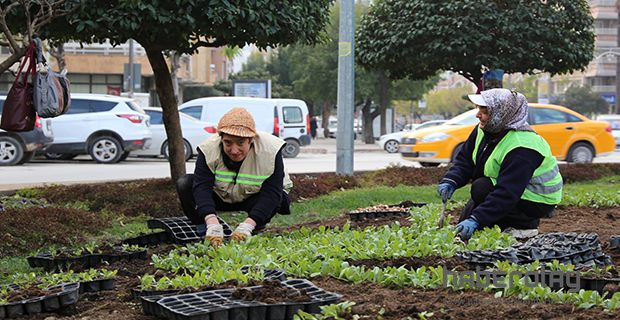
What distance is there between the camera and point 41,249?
898 cm

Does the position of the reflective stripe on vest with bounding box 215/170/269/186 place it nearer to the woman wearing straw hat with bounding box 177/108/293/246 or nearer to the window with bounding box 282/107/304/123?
the woman wearing straw hat with bounding box 177/108/293/246

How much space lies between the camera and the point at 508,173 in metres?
7.56

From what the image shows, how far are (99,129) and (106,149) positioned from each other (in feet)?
1.75

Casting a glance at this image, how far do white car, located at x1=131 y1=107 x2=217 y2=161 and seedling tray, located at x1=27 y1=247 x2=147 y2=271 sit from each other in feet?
62.1

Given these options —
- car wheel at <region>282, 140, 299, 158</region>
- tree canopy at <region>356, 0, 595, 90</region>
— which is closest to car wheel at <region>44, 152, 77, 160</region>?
car wheel at <region>282, 140, 299, 158</region>

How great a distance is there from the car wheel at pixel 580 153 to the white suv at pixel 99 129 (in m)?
9.67

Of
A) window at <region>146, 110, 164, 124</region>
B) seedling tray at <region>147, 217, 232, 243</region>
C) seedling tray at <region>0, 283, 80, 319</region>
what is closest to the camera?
seedling tray at <region>0, 283, 80, 319</region>

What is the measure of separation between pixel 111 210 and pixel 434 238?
5.79 meters

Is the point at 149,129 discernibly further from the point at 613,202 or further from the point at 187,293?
the point at 187,293

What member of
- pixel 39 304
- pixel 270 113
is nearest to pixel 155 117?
pixel 270 113

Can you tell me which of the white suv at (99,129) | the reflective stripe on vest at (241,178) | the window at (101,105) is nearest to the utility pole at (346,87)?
the reflective stripe on vest at (241,178)

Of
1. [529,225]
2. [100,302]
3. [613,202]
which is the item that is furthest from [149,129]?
[100,302]

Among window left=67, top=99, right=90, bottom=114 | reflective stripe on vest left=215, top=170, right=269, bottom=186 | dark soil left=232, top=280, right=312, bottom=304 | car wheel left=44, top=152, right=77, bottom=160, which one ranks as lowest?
car wheel left=44, top=152, right=77, bottom=160

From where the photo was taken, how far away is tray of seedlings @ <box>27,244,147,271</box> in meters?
7.32
